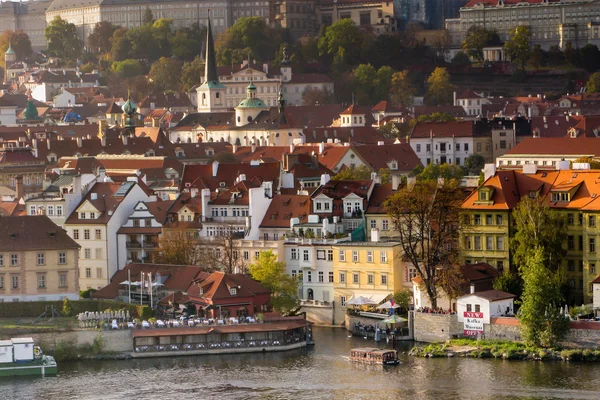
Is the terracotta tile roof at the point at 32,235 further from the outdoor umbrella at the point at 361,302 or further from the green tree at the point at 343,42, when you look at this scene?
the green tree at the point at 343,42

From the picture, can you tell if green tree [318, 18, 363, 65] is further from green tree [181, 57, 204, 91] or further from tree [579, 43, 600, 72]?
tree [579, 43, 600, 72]

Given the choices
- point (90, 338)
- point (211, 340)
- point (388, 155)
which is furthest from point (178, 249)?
point (388, 155)

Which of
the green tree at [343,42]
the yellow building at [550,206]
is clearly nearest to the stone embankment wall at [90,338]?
the yellow building at [550,206]

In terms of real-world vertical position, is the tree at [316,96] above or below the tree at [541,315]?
above

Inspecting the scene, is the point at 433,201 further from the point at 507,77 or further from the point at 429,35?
the point at 429,35

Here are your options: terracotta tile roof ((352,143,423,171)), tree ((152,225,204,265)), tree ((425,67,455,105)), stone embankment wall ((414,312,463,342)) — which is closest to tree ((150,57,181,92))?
tree ((425,67,455,105))

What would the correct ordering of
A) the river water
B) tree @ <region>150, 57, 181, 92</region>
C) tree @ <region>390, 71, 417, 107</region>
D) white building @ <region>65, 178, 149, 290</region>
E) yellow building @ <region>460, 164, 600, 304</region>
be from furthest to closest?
tree @ <region>150, 57, 181, 92</region> → tree @ <region>390, 71, 417, 107</region> → white building @ <region>65, 178, 149, 290</region> → yellow building @ <region>460, 164, 600, 304</region> → the river water

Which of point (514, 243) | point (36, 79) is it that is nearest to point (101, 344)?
point (514, 243)
